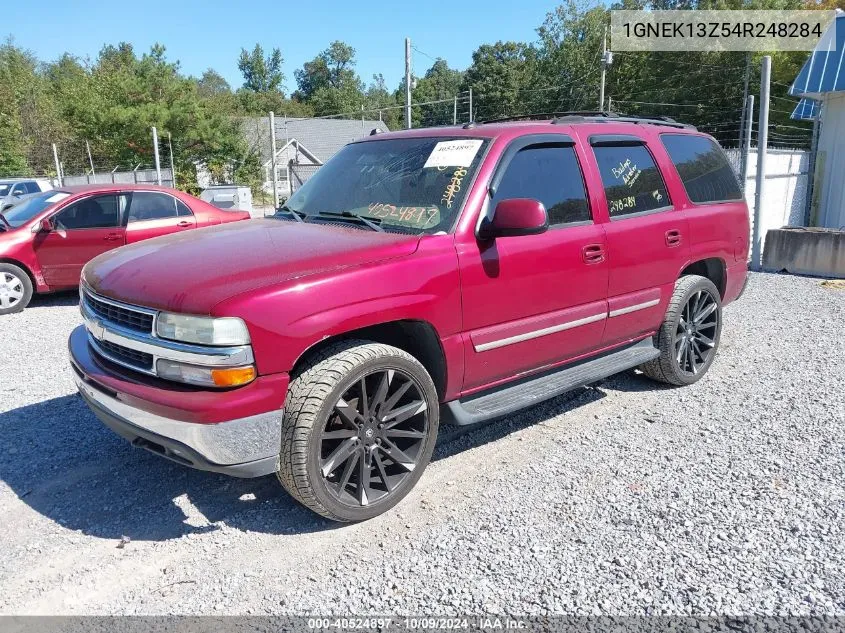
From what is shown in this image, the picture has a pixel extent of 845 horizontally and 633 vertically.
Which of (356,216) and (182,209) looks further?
(182,209)

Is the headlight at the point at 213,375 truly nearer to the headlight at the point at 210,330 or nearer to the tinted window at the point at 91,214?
the headlight at the point at 210,330

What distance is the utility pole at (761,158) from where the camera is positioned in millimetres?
9578

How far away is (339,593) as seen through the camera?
271cm

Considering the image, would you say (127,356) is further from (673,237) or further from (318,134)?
(318,134)

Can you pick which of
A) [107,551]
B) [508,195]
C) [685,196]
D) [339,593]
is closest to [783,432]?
[685,196]

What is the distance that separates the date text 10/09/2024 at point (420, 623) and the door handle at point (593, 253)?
7.42 ft

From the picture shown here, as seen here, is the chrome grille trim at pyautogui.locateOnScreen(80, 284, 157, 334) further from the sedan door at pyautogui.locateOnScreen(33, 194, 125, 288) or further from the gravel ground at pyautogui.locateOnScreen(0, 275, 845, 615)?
the sedan door at pyautogui.locateOnScreen(33, 194, 125, 288)

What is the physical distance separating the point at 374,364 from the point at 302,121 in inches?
2014

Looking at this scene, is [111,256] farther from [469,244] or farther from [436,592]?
[436,592]

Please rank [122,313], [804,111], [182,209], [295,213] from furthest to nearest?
[804,111] < [182,209] < [295,213] < [122,313]

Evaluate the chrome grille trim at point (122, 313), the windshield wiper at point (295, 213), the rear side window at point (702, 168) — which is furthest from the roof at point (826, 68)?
the chrome grille trim at point (122, 313)

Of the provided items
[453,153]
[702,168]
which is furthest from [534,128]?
[702,168]

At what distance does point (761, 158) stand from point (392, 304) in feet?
30.1

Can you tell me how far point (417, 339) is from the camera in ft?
11.3
